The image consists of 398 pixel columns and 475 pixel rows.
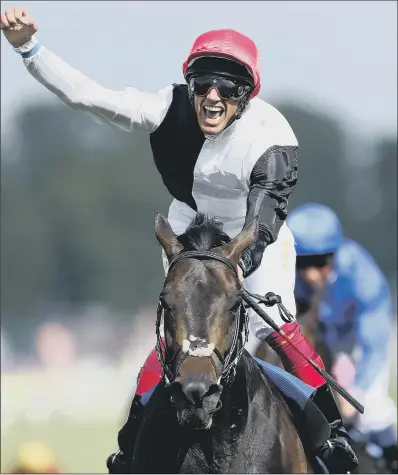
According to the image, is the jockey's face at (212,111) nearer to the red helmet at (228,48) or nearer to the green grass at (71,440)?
the red helmet at (228,48)

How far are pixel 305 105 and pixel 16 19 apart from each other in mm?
44309

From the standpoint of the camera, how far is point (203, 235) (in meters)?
6.41

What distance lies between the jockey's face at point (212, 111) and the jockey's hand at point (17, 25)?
2.45 ft

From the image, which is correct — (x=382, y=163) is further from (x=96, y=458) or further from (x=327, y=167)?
(x=96, y=458)

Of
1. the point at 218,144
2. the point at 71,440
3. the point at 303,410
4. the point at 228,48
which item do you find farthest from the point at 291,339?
the point at 71,440

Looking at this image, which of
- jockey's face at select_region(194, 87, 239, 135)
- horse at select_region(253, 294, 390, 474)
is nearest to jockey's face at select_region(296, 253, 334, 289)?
horse at select_region(253, 294, 390, 474)

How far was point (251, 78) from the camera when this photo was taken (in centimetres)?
702

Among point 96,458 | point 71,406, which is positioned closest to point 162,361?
point 96,458

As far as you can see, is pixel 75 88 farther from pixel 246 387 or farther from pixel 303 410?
pixel 303 410

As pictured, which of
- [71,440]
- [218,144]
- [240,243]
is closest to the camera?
[240,243]

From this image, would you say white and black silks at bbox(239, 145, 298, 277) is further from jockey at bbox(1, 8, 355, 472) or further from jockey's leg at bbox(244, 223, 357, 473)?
jockey's leg at bbox(244, 223, 357, 473)

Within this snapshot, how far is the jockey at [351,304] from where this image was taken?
1079cm

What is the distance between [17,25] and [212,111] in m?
0.88

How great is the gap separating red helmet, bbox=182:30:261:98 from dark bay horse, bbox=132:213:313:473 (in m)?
0.82
